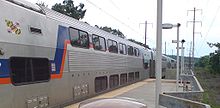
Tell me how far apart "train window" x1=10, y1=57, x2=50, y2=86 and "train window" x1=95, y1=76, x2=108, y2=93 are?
531 centimetres

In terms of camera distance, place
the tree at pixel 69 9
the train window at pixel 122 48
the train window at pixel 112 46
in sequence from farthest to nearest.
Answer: the tree at pixel 69 9 < the train window at pixel 122 48 < the train window at pixel 112 46

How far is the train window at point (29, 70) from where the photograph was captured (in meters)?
8.12

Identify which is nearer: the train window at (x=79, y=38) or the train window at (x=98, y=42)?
the train window at (x=79, y=38)

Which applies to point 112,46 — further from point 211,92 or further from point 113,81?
point 211,92

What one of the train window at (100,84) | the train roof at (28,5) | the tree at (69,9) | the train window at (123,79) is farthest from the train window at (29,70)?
the tree at (69,9)

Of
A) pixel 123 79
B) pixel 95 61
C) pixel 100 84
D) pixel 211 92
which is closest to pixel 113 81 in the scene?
pixel 100 84

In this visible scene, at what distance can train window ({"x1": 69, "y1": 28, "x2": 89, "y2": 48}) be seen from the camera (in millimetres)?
12055

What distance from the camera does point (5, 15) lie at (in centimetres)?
787

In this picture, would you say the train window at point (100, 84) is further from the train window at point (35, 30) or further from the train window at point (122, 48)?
the train window at point (35, 30)

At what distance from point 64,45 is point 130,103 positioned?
7574 millimetres

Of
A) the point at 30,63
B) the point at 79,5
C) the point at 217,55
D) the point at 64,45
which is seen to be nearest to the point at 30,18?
the point at 30,63

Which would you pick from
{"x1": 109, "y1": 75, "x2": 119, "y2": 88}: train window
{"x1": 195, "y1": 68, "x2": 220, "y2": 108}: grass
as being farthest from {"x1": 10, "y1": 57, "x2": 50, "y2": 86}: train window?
{"x1": 109, "y1": 75, "x2": 119, "y2": 88}: train window

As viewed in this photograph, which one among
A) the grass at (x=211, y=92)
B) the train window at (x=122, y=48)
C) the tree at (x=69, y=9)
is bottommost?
the grass at (x=211, y=92)

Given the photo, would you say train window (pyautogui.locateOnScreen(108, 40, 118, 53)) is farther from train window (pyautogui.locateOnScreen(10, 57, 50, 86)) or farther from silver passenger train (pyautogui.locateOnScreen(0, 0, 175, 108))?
train window (pyautogui.locateOnScreen(10, 57, 50, 86))
